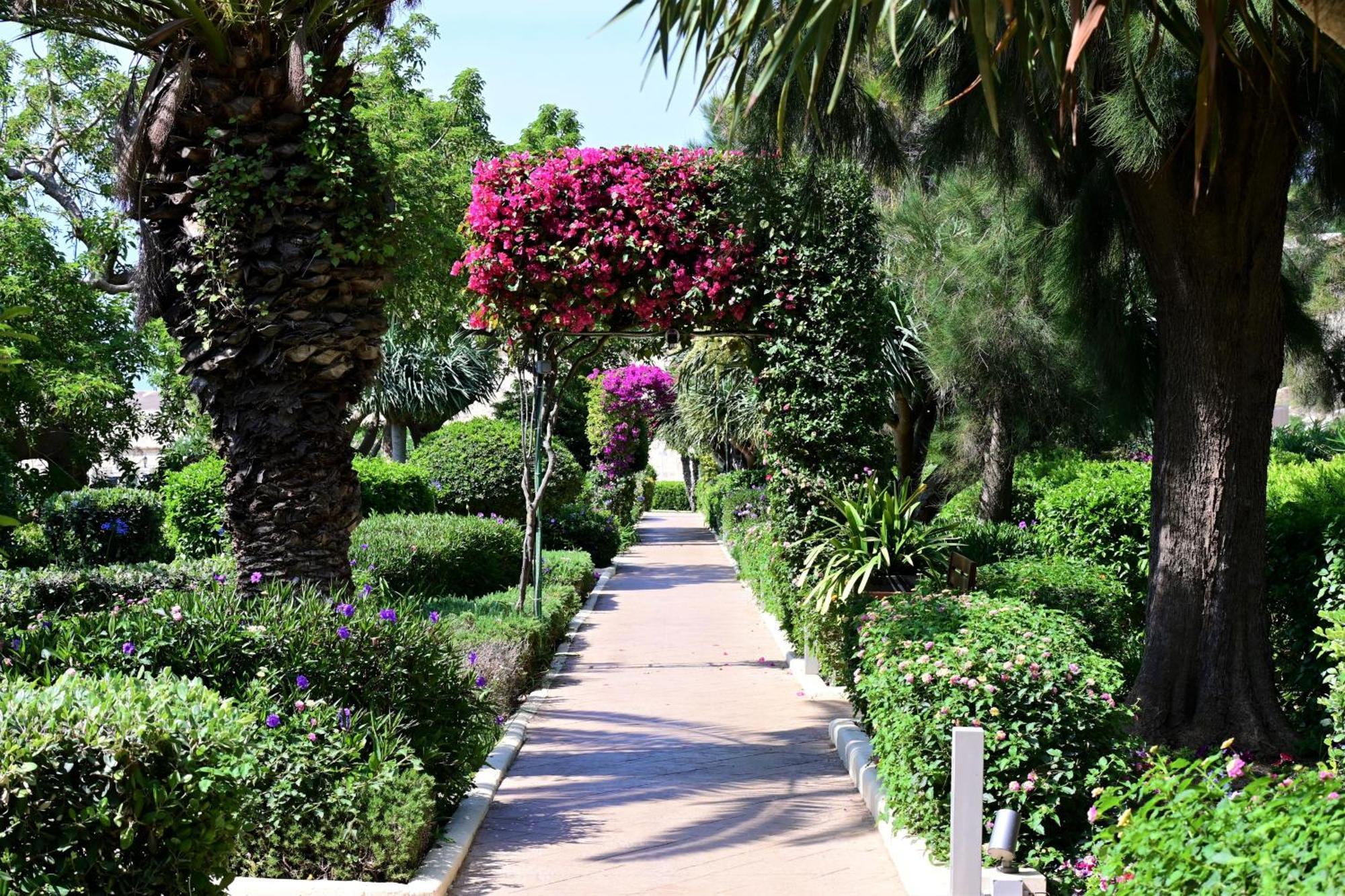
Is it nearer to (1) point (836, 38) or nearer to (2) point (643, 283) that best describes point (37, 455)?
(2) point (643, 283)

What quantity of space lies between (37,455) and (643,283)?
48.5ft

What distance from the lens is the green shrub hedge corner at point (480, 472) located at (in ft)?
64.0

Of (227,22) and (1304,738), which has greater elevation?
(227,22)

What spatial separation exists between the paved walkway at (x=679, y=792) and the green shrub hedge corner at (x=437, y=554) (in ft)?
6.94

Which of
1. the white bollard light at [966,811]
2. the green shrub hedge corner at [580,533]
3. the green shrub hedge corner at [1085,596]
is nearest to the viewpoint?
the white bollard light at [966,811]

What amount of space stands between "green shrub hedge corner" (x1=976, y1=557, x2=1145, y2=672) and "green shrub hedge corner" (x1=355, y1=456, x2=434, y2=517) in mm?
9796

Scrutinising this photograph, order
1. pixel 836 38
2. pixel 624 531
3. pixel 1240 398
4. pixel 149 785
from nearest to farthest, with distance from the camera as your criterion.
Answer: pixel 149 785 < pixel 836 38 < pixel 1240 398 < pixel 624 531

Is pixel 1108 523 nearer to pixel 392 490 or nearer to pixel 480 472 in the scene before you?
pixel 392 490

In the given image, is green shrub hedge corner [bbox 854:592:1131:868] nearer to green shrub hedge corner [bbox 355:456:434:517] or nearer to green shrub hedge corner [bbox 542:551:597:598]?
green shrub hedge corner [bbox 542:551:597:598]

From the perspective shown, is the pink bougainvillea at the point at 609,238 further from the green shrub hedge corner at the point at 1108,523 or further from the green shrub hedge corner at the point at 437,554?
the green shrub hedge corner at the point at 1108,523

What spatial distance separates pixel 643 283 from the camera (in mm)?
9516

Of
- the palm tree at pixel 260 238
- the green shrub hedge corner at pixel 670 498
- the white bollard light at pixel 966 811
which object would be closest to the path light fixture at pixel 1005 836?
the white bollard light at pixel 966 811

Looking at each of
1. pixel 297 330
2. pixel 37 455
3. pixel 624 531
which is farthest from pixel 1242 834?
pixel 624 531

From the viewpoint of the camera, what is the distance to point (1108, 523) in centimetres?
988
